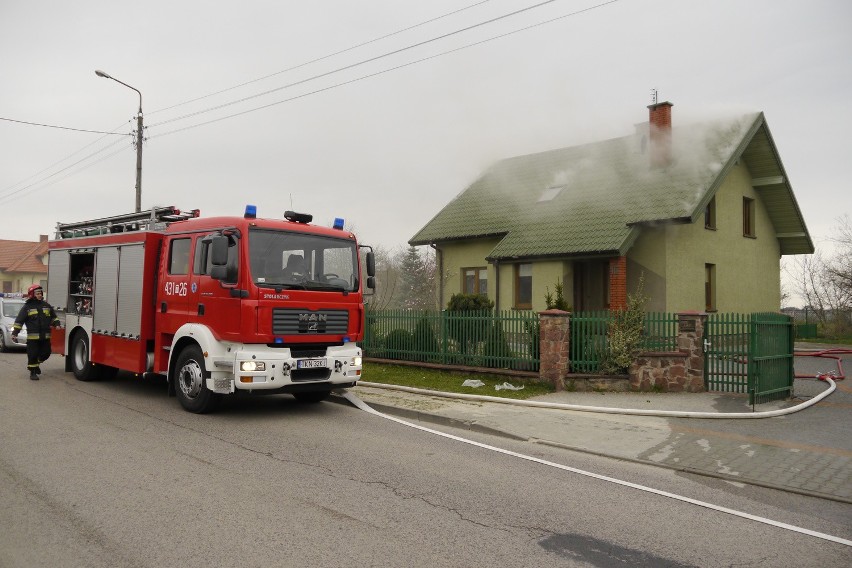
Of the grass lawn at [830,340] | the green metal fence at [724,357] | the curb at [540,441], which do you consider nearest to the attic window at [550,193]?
the green metal fence at [724,357]

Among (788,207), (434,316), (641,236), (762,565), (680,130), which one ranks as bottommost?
(762,565)

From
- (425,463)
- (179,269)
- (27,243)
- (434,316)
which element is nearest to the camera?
(425,463)

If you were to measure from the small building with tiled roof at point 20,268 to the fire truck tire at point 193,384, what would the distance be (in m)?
58.6

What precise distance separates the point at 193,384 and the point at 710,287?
16.6 metres

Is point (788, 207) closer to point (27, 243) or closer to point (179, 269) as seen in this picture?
point (179, 269)

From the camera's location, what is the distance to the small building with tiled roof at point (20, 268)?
5906 centimetres

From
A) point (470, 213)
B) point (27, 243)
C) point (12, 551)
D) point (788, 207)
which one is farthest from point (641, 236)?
point (27, 243)

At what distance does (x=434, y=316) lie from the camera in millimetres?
13844

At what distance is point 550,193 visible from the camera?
21.1 metres

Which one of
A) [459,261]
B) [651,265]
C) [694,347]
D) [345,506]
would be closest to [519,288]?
[459,261]

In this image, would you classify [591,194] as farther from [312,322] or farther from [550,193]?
[312,322]

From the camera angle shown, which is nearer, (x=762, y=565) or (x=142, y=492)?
(x=762, y=565)

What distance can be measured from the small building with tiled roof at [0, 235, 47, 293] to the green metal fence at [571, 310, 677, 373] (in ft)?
197

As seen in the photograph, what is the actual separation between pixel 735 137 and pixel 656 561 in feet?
59.1
